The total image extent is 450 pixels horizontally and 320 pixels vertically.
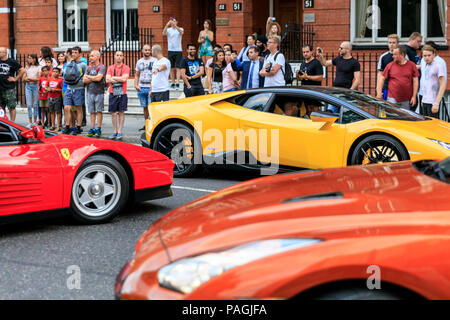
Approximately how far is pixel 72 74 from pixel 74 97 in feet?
1.68

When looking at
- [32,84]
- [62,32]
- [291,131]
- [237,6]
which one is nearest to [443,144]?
[291,131]

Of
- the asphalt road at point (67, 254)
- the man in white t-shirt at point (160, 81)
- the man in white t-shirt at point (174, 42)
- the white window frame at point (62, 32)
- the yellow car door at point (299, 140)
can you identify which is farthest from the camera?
the white window frame at point (62, 32)

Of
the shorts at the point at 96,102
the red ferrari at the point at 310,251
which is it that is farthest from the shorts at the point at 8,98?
the red ferrari at the point at 310,251

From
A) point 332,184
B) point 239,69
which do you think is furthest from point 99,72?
point 332,184

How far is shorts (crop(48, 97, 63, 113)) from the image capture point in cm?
1631

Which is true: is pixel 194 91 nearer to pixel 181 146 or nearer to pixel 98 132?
pixel 98 132

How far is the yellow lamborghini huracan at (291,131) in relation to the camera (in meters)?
8.56

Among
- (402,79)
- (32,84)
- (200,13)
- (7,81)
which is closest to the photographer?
(402,79)

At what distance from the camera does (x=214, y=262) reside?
280 cm

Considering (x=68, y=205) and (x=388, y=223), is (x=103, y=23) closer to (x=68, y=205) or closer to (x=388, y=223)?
(x=68, y=205)

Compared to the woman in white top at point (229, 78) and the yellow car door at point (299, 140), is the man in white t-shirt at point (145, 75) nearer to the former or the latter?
the woman in white top at point (229, 78)

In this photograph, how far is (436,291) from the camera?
2.69 m

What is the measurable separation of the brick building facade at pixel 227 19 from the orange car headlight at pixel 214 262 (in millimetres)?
16142

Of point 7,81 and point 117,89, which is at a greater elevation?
point 7,81
